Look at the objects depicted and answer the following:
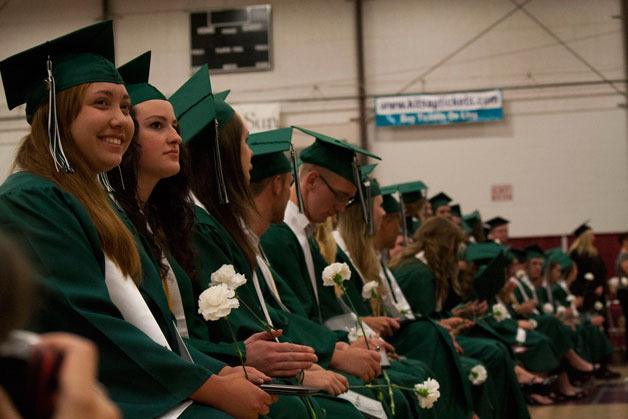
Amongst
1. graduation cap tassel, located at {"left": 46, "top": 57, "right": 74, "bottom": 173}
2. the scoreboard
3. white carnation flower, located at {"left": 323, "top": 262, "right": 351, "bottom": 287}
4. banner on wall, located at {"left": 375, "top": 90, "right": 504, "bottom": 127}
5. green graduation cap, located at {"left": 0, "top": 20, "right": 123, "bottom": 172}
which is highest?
the scoreboard

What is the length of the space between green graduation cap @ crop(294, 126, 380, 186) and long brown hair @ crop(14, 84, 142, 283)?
9.37 ft

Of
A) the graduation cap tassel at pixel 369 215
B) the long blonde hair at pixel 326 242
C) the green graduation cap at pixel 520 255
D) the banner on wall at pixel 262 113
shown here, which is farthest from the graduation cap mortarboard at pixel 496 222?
the long blonde hair at pixel 326 242

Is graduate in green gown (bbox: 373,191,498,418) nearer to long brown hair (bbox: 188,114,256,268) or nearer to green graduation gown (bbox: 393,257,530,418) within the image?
green graduation gown (bbox: 393,257,530,418)

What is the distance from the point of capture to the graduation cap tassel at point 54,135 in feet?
9.69

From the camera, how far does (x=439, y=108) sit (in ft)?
62.7

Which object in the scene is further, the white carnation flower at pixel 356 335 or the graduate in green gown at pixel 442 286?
the graduate in green gown at pixel 442 286

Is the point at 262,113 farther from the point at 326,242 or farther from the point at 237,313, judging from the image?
the point at 237,313

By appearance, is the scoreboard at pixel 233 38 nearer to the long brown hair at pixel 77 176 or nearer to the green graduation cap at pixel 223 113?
the green graduation cap at pixel 223 113

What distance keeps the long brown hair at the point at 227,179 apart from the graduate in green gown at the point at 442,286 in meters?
3.39

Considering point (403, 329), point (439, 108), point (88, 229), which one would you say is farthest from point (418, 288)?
point (439, 108)

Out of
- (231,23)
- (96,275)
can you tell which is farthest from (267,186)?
(231,23)

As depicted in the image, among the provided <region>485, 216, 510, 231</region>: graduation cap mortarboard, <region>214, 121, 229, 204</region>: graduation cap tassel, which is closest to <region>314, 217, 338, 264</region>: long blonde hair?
<region>214, 121, 229, 204</region>: graduation cap tassel

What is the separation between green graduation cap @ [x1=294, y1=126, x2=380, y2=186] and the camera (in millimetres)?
5844

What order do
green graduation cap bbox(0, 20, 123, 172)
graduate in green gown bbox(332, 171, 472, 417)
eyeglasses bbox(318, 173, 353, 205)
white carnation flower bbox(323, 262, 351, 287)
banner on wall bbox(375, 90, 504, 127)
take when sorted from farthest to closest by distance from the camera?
banner on wall bbox(375, 90, 504, 127) < graduate in green gown bbox(332, 171, 472, 417) < eyeglasses bbox(318, 173, 353, 205) < white carnation flower bbox(323, 262, 351, 287) < green graduation cap bbox(0, 20, 123, 172)
